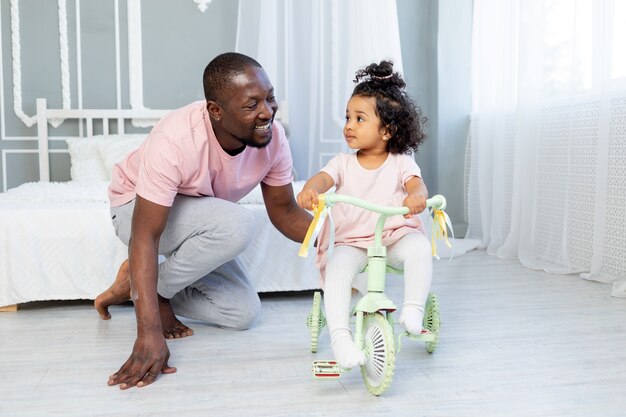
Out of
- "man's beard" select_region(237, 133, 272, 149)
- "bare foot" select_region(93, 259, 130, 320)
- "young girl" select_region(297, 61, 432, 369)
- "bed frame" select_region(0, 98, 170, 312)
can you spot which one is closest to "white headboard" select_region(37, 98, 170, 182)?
"bed frame" select_region(0, 98, 170, 312)

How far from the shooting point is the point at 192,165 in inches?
59.4

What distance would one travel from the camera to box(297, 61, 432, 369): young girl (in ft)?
4.50

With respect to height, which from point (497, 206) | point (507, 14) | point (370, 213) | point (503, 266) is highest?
point (507, 14)

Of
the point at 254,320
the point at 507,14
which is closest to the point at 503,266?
the point at 507,14

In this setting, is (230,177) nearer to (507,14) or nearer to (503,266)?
(503,266)

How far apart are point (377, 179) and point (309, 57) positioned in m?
1.74

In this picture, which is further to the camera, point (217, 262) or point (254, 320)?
point (254, 320)

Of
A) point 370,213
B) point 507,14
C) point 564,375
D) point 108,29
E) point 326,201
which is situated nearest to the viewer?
point 326,201

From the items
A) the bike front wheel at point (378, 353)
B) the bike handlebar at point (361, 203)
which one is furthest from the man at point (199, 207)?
the bike front wheel at point (378, 353)

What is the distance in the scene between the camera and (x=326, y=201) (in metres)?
1.25

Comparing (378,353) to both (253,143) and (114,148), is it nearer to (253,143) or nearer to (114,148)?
(253,143)

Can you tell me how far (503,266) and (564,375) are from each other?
146 centimetres

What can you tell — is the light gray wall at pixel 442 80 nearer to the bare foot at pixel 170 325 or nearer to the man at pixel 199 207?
the man at pixel 199 207

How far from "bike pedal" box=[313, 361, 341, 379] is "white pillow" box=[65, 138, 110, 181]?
2.11 meters
